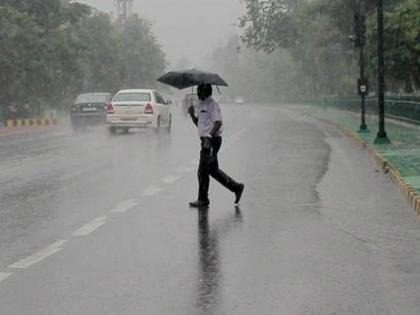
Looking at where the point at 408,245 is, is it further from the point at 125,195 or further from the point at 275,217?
the point at 125,195

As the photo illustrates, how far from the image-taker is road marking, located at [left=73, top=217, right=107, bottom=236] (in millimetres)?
8883

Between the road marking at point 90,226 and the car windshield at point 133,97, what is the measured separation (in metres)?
20.1

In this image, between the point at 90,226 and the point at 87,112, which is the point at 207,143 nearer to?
the point at 90,226

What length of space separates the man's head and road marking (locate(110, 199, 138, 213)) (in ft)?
5.72

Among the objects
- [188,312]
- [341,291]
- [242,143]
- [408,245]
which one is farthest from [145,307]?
[242,143]

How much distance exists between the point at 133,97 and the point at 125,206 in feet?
63.9

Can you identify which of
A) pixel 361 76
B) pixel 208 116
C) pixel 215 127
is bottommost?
pixel 215 127

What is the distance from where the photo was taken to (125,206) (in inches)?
431

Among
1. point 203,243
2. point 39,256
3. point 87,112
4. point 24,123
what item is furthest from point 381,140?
point 24,123

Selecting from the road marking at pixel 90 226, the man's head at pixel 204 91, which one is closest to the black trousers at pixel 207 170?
the man's head at pixel 204 91

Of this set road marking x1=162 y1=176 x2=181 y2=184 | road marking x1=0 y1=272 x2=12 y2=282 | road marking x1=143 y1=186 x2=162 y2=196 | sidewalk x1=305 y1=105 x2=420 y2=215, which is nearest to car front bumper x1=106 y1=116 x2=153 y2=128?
sidewalk x1=305 y1=105 x2=420 y2=215

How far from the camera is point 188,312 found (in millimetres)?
5660

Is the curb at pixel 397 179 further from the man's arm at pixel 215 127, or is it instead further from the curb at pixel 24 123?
the curb at pixel 24 123

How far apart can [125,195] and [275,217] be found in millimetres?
2879
